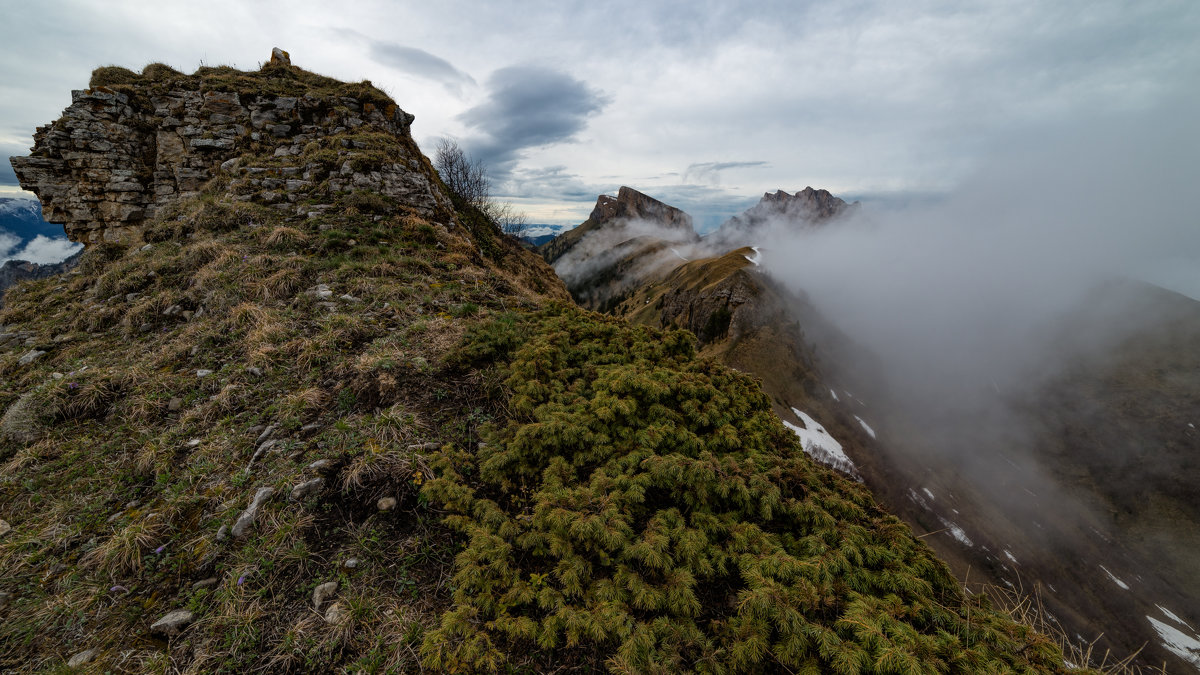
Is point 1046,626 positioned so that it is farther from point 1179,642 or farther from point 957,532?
point 1179,642

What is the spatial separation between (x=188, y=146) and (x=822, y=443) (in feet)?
399

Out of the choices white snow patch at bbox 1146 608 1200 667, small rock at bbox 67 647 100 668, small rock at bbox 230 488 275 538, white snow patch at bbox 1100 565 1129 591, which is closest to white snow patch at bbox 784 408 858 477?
white snow patch at bbox 1100 565 1129 591

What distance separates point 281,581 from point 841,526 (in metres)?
6.55

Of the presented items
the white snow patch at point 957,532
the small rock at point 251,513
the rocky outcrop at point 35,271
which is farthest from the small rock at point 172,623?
the white snow patch at point 957,532

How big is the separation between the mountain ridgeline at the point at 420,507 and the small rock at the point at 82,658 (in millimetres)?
27

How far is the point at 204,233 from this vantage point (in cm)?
A: 1346

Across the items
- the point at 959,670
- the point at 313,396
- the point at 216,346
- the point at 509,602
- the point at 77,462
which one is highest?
the point at 216,346

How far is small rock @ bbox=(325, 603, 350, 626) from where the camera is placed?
13.3 ft

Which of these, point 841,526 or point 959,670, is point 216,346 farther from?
point 959,670

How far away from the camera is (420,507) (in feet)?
Answer: 17.2

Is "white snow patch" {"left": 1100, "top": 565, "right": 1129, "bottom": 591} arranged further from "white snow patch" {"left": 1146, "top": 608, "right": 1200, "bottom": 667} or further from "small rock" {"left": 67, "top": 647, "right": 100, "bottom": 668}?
"small rock" {"left": 67, "top": 647, "right": 100, "bottom": 668}

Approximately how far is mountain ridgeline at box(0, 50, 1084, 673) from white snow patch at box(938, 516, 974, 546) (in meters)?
127

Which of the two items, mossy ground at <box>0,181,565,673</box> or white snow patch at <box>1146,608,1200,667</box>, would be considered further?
white snow patch at <box>1146,608,1200,667</box>

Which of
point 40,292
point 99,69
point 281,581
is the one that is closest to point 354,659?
point 281,581
